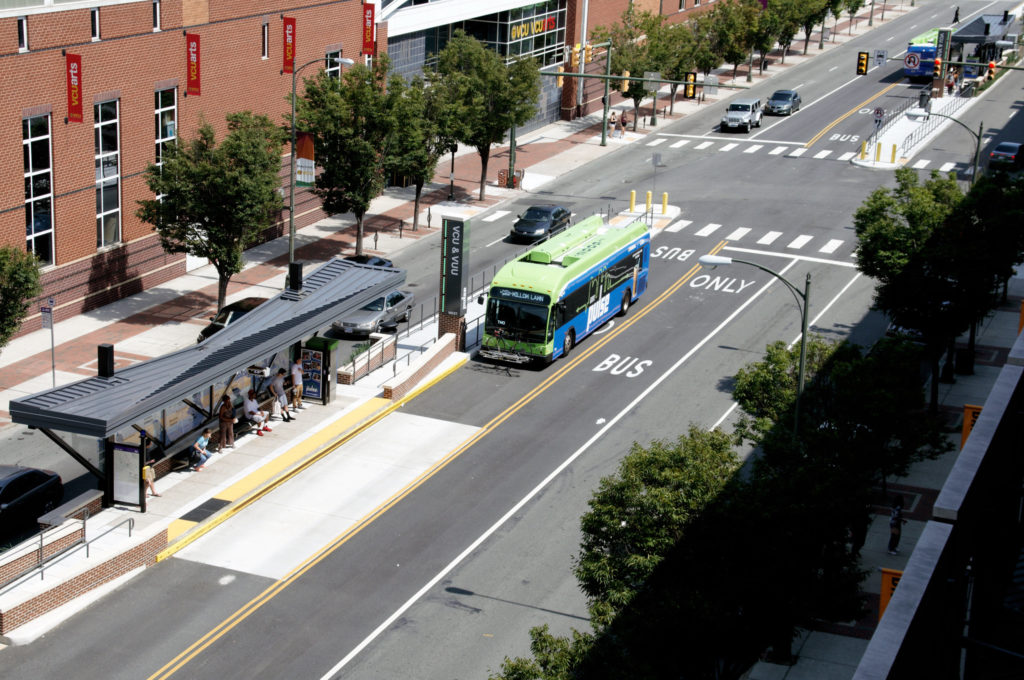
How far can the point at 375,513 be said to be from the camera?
31.1m

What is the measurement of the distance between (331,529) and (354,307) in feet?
30.3

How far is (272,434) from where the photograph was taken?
35.1 meters

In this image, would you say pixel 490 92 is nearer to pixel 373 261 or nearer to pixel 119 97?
pixel 373 261

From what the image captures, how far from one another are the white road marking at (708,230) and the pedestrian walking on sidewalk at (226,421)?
95.0 feet

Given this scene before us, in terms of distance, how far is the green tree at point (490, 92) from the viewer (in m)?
58.6

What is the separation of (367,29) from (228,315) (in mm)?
23721

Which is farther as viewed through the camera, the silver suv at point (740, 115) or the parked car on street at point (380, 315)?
the silver suv at point (740, 115)

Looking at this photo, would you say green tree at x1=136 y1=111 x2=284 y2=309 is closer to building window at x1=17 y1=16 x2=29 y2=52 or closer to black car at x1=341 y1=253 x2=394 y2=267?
black car at x1=341 y1=253 x2=394 y2=267

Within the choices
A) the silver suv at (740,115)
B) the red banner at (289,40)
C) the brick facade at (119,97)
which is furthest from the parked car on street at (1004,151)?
the brick facade at (119,97)

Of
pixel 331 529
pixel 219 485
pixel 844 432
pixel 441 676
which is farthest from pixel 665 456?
pixel 219 485

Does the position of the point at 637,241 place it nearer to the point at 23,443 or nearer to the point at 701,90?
the point at 23,443

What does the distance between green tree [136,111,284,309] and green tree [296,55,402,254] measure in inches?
230

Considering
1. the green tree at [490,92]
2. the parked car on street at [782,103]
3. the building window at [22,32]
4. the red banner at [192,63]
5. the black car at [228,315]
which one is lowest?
the black car at [228,315]

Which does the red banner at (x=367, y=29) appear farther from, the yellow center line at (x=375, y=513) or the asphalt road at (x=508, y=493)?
the yellow center line at (x=375, y=513)
